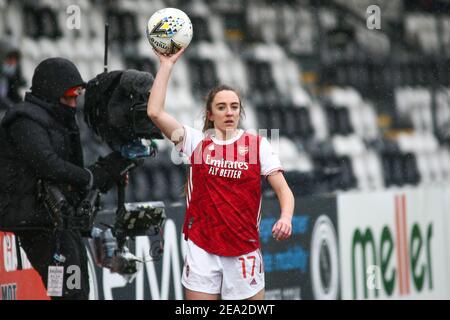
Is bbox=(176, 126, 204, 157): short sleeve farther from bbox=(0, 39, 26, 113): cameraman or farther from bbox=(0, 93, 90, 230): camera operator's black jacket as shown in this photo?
bbox=(0, 39, 26, 113): cameraman

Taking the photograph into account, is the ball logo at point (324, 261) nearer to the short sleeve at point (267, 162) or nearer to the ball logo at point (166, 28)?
the short sleeve at point (267, 162)

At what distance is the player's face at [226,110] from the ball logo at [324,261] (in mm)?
3861

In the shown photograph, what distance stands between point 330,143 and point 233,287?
6.84 m

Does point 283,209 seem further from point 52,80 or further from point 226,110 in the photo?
point 52,80

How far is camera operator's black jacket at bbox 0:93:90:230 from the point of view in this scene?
6.08 meters

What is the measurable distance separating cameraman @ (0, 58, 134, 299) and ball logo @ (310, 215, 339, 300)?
328 cm

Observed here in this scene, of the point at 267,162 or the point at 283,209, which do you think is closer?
the point at 283,209

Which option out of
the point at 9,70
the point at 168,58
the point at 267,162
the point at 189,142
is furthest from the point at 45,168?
the point at 9,70

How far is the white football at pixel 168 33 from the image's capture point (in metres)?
5.62

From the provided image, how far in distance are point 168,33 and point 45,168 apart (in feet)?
→ 3.44

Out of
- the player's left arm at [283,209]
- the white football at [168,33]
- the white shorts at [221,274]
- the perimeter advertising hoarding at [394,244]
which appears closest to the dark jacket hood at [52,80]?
the white football at [168,33]

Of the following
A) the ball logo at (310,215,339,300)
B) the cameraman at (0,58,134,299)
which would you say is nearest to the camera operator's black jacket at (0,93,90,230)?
the cameraman at (0,58,134,299)

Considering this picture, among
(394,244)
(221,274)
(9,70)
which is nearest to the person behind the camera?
(221,274)

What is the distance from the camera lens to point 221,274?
5574 millimetres
